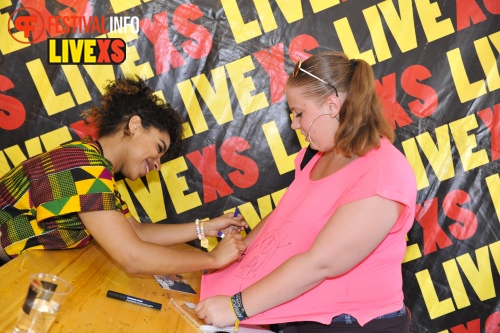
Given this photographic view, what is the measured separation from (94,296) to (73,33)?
126 centimetres

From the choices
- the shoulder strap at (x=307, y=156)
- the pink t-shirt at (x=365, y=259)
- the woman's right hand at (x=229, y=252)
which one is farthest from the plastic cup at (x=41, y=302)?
the shoulder strap at (x=307, y=156)

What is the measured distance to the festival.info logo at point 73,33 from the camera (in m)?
2.35

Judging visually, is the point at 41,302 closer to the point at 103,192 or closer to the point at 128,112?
the point at 103,192

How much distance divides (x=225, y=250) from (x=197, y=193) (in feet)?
2.01

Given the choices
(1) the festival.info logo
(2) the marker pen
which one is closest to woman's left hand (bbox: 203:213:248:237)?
(2) the marker pen

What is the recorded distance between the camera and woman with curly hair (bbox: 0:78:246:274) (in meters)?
1.60

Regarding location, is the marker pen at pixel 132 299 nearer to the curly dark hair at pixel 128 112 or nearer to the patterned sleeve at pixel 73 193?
the patterned sleeve at pixel 73 193

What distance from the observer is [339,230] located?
139 cm

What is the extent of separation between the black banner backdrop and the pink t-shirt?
0.78 meters

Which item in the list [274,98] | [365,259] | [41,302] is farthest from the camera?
[274,98]

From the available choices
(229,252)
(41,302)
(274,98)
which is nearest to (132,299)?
→ (229,252)

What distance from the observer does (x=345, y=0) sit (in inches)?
89.8

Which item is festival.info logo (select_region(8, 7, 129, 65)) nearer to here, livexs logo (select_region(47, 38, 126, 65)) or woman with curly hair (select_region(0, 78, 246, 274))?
livexs logo (select_region(47, 38, 126, 65))

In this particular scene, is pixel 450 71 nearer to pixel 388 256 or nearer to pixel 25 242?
pixel 388 256
